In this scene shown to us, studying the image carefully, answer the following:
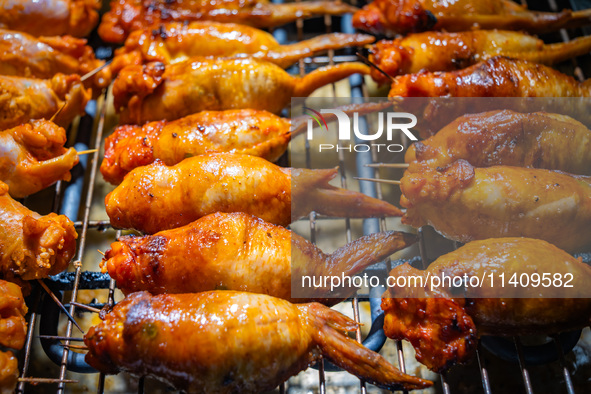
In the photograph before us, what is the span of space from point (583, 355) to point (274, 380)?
228 centimetres

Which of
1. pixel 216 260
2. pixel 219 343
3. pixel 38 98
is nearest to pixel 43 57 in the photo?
pixel 38 98

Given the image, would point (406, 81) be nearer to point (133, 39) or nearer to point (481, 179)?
point (481, 179)

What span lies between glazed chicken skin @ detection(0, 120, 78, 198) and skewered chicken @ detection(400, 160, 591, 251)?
2.20 meters

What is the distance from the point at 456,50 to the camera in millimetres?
3637

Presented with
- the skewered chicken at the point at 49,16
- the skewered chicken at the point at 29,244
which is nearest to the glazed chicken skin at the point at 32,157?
the skewered chicken at the point at 29,244

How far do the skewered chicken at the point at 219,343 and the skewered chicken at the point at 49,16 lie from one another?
106 inches

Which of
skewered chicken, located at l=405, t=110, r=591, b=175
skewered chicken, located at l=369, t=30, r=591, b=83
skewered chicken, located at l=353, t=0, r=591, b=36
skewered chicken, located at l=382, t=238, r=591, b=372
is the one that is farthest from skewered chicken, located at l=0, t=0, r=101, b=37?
skewered chicken, located at l=382, t=238, r=591, b=372

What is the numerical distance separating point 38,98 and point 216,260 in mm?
1891

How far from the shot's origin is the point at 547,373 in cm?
331

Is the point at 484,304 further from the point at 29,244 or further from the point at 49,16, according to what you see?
the point at 49,16

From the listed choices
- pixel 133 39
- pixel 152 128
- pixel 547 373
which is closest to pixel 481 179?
pixel 547 373

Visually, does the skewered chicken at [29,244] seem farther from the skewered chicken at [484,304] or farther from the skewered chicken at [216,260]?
the skewered chicken at [484,304]

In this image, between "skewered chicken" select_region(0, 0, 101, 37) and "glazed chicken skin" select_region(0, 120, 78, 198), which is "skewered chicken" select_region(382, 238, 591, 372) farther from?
"skewered chicken" select_region(0, 0, 101, 37)

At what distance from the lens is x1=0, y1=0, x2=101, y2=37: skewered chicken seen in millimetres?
3807
